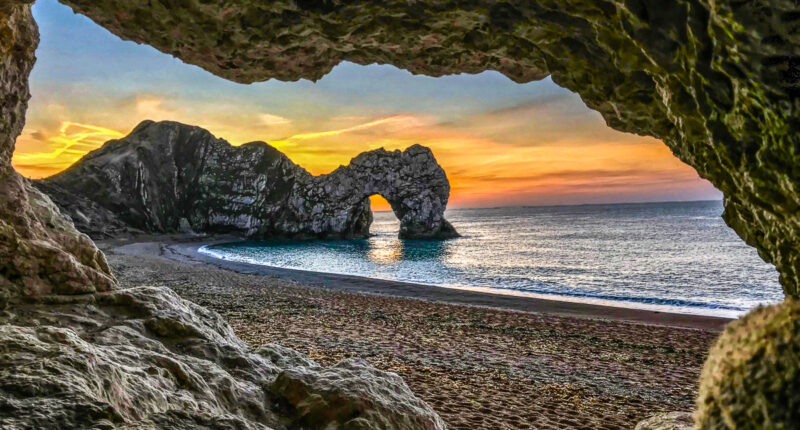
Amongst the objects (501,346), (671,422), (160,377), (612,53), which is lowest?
(501,346)

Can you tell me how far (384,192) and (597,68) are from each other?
75.4 meters

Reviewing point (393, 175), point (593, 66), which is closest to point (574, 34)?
point (593, 66)

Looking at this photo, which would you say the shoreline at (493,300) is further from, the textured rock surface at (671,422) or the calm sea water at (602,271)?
the textured rock surface at (671,422)

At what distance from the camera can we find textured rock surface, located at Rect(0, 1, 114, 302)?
12.7 ft

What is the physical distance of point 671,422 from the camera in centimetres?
383

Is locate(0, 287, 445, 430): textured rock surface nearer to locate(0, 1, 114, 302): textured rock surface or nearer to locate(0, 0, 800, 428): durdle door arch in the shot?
locate(0, 1, 114, 302): textured rock surface

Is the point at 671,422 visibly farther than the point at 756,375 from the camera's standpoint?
Yes

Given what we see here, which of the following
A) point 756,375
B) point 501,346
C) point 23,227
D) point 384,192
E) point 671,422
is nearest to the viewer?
point 756,375

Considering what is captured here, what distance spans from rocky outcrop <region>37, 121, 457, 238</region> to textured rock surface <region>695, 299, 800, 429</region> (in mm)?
77235

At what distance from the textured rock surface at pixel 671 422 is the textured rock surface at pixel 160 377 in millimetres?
1999

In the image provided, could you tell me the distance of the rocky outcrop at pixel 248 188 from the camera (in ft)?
251

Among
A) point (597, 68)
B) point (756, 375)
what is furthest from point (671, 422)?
point (597, 68)

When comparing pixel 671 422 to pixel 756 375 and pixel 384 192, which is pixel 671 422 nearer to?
pixel 756 375

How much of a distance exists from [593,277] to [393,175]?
50506 mm
